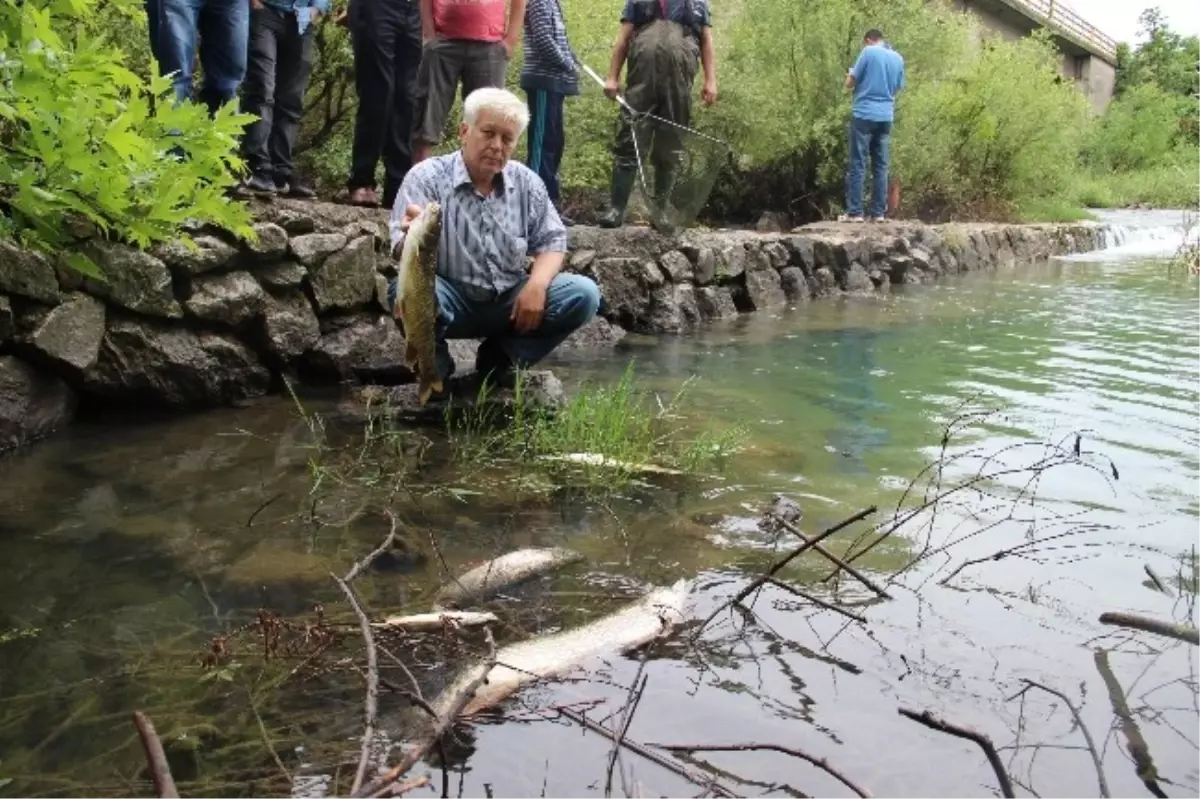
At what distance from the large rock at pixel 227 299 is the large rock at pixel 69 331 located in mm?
474

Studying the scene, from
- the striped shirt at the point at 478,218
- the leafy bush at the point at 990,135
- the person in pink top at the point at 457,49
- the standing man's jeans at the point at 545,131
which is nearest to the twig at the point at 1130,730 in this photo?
the striped shirt at the point at 478,218

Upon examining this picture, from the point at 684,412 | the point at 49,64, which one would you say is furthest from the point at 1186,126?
the point at 49,64

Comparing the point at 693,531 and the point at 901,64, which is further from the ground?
A: the point at 901,64

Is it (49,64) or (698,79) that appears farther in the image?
(698,79)

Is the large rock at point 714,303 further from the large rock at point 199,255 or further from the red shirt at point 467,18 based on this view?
the large rock at point 199,255

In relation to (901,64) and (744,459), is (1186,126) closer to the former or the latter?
(901,64)

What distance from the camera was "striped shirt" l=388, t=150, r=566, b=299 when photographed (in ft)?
16.0

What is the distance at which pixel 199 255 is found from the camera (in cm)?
522

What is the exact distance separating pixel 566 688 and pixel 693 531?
51.7 inches

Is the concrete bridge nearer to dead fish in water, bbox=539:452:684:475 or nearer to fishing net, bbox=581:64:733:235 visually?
fishing net, bbox=581:64:733:235

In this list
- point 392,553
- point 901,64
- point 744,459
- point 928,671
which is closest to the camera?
point 928,671

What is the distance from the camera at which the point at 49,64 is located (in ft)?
10.5

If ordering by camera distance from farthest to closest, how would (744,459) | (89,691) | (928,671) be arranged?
1. (744,459)
2. (928,671)
3. (89,691)

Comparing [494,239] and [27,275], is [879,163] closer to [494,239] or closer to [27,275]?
[494,239]
